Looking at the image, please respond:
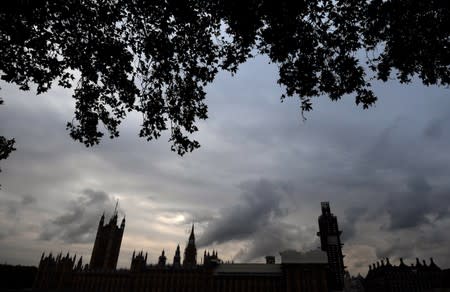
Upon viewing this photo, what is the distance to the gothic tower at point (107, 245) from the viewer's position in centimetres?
14225

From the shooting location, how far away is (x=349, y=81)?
11047mm

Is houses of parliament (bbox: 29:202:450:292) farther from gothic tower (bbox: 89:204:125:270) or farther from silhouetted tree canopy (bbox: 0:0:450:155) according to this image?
silhouetted tree canopy (bbox: 0:0:450:155)

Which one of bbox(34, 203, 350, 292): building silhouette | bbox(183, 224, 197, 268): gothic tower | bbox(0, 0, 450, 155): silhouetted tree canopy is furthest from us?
bbox(183, 224, 197, 268): gothic tower

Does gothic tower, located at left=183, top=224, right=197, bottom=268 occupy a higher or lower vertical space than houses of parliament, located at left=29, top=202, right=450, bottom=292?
higher

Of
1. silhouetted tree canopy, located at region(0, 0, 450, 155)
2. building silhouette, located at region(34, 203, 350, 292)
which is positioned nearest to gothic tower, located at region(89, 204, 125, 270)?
building silhouette, located at region(34, 203, 350, 292)

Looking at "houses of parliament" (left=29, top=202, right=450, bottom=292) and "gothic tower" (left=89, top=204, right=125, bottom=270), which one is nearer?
"houses of parliament" (left=29, top=202, right=450, bottom=292)

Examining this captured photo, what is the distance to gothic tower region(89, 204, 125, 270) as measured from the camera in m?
142

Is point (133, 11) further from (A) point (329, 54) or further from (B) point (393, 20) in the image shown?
(B) point (393, 20)

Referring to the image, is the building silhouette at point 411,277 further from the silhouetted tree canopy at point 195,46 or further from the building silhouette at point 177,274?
the silhouetted tree canopy at point 195,46

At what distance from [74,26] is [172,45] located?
3.44 meters

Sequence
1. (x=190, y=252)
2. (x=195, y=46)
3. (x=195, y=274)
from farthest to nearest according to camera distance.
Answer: (x=190, y=252) < (x=195, y=274) < (x=195, y=46)

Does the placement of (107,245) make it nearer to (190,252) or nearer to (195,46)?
(190,252)

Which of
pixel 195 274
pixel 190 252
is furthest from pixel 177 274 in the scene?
pixel 190 252

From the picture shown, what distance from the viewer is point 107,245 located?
14888cm
